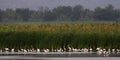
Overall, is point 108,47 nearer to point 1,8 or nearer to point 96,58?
point 96,58

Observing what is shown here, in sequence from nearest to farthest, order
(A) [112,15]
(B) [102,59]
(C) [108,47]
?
(B) [102,59] < (C) [108,47] < (A) [112,15]

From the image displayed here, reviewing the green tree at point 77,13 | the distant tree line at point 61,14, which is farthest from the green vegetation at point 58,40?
the green tree at point 77,13

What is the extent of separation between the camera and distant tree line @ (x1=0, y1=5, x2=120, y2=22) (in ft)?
149

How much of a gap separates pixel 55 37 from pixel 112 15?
87.9 feet

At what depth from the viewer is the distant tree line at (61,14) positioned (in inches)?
1785

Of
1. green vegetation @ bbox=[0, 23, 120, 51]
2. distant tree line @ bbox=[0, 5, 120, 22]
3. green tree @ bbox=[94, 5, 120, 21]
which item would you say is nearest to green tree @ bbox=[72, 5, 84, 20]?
distant tree line @ bbox=[0, 5, 120, 22]

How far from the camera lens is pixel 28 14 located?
45.5 metres

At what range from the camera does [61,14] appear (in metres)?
45.6

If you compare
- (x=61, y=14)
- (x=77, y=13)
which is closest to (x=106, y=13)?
(x=77, y=13)

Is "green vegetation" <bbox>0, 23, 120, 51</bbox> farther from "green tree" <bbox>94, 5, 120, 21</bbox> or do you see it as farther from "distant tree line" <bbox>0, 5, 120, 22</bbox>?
"distant tree line" <bbox>0, 5, 120, 22</bbox>

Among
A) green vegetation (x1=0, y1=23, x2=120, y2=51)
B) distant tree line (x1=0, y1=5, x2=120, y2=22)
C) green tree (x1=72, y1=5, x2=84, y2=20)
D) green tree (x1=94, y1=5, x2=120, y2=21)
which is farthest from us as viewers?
green tree (x1=72, y1=5, x2=84, y2=20)

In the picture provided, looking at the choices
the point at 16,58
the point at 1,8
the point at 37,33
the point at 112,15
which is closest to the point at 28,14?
the point at 1,8

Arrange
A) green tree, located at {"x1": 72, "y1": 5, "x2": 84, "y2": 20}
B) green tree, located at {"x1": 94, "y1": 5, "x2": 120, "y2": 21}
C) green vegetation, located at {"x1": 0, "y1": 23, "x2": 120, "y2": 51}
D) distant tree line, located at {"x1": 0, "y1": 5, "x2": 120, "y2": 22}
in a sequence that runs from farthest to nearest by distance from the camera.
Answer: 1. green tree, located at {"x1": 72, "y1": 5, "x2": 84, "y2": 20}
2. distant tree line, located at {"x1": 0, "y1": 5, "x2": 120, "y2": 22}
3. green tree, located at {"x1": 94, "y1": 5, "x2": 120, "y2": 21}
4. green vegetation, located at {"x1": 0, "y1": 23, "x2": 120, "y2": 51}

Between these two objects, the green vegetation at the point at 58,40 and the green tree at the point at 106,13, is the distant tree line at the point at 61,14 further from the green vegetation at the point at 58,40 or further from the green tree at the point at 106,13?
the green vegetation at the point at 58,40
